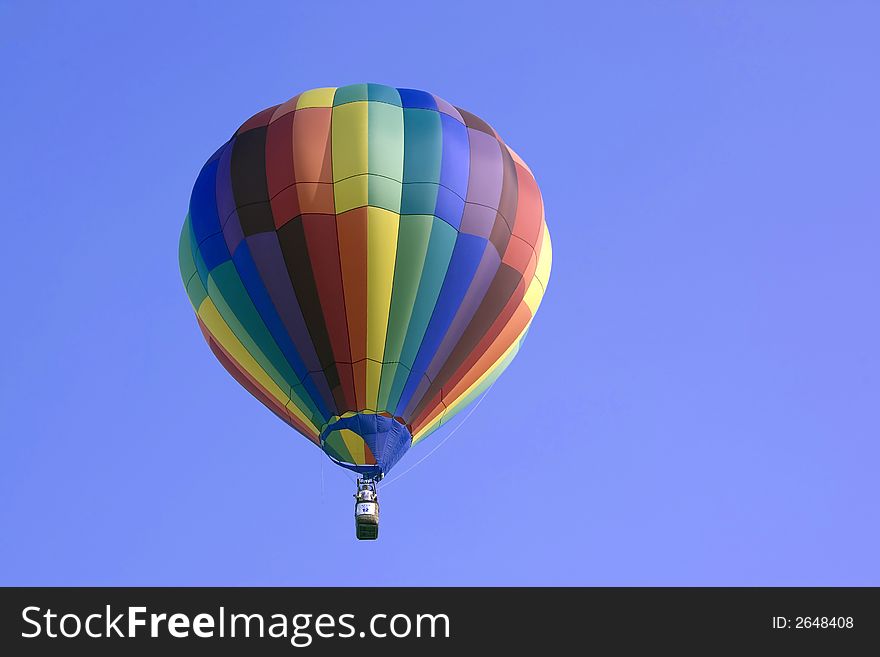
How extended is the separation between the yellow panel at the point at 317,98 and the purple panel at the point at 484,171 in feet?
6.25

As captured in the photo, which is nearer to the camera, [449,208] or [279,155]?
[449,208]

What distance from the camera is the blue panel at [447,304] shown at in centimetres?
2061

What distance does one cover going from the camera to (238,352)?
70.6ft

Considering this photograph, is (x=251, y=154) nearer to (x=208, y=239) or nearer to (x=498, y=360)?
(x=208, y=239)

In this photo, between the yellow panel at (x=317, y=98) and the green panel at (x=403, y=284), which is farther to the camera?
the yellow panel at (x=317, y=98)

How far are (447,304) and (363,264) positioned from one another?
1183 mm

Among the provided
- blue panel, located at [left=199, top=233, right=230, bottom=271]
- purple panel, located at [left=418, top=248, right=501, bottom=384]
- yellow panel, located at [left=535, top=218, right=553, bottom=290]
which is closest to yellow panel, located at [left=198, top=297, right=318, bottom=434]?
blue panel, located at [left=199, top=233, right=230, bottom=271]

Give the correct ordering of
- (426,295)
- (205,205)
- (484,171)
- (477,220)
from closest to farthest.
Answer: (426,295)
(477,220)
(484,171)
(205,205)

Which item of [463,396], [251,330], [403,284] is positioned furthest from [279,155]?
[463,396]

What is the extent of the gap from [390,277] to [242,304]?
1.99 meters

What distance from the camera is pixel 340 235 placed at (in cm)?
2048

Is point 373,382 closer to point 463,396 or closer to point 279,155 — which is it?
point 463,396

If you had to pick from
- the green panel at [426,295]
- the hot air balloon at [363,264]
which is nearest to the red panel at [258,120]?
the hot air balloon at [363,264]

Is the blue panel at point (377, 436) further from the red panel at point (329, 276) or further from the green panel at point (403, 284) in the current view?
the red panel at point (329, 276)
